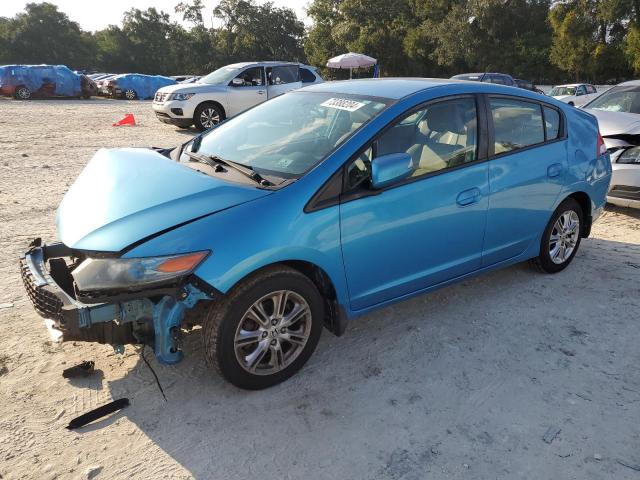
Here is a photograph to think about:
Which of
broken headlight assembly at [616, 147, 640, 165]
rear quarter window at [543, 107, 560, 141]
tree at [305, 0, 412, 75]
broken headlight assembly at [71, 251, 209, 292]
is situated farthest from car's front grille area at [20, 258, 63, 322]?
tree at [305, 0, 412, 75]

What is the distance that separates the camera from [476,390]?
9.97ft

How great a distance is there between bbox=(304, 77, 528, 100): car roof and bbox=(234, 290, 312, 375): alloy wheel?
59.9 inches

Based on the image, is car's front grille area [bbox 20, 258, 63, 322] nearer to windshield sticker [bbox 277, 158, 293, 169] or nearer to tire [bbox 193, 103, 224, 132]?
windshield sticker [bbox 277, 158, 293, 169]

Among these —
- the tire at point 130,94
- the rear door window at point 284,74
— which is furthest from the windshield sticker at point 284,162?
the tire at point 130,94

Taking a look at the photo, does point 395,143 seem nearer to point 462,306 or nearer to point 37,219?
point 462,306

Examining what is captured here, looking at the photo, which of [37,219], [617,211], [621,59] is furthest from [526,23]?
[37,219]

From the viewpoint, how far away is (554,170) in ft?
13.7

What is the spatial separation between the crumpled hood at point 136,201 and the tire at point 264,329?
470mm

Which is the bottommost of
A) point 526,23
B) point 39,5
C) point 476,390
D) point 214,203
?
point 476,390

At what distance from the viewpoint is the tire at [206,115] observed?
12.6 m

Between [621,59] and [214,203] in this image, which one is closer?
[214,203]

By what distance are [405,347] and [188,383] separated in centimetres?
140

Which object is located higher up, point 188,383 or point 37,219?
point 37,219

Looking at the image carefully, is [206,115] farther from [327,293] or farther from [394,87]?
[327,293]
